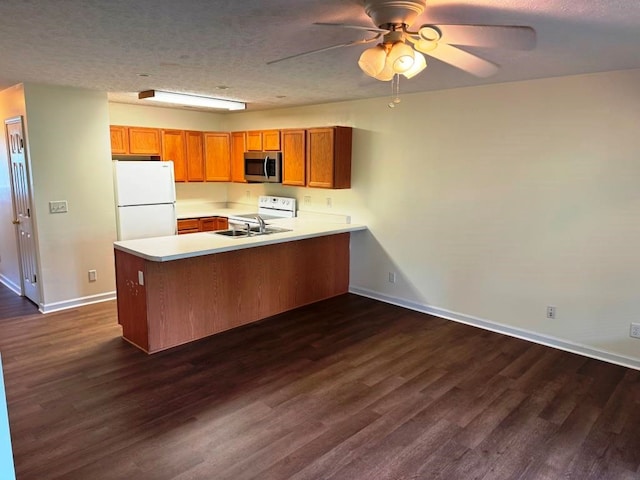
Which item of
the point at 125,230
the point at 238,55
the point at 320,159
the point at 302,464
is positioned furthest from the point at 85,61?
the point at 302,464

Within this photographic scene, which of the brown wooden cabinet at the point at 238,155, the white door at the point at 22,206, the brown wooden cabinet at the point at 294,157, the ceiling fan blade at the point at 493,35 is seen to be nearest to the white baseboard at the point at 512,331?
the brown wooden cabinet at the point at 294,157

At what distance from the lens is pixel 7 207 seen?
→ 5.27 metres

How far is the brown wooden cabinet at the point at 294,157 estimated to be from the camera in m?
5.52

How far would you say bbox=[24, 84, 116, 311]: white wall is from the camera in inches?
174

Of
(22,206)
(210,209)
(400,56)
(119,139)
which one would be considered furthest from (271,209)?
(400,56)

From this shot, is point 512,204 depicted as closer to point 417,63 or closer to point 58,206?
point 417,63

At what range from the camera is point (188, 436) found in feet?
8.52

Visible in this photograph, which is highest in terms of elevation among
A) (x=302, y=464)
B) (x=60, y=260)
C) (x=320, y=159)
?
(x=320, y=159)

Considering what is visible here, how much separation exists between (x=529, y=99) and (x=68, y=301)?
16.7 ft

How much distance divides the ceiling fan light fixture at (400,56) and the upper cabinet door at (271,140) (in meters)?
3.88

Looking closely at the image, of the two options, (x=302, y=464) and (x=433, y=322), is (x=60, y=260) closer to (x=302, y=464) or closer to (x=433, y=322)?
(x=302, y=464)

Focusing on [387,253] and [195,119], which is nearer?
[387,253]

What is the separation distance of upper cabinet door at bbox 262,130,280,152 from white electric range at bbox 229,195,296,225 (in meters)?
0.73

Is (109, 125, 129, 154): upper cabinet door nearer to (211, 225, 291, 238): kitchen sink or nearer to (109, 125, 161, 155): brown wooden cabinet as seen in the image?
(109, 125, 161, 155): brown wooden cabinet
